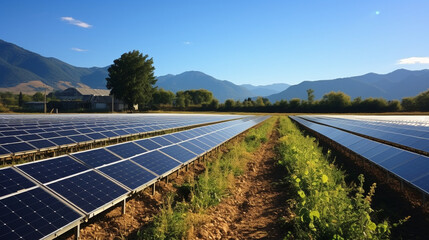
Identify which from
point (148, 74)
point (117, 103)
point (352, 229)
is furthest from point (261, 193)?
point (117, 103)

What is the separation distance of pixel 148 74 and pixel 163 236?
71020 millimetres

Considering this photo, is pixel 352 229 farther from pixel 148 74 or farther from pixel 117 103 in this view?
pixel 117 103

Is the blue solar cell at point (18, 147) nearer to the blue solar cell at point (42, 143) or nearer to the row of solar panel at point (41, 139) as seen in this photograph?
the row of solar panel at point (41, 139)

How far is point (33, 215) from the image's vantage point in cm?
402

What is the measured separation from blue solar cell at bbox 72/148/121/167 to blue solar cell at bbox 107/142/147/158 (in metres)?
0.40

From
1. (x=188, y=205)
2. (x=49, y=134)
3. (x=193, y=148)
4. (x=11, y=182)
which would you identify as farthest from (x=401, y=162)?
(x=49, y=134)

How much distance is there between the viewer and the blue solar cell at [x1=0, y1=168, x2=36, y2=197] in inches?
172

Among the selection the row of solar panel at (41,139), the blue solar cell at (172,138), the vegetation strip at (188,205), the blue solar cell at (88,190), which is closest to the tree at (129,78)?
the row of solar panel at (41,139)

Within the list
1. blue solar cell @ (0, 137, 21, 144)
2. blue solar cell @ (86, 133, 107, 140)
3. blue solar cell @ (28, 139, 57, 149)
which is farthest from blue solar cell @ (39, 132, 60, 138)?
blue solar cell @ (86, 133, 107, 140)

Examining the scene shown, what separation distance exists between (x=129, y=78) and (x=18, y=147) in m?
59.7

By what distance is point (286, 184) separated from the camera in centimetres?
982

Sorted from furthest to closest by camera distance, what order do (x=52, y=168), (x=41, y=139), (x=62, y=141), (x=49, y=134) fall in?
(x=49, y=134), (x=62, y=141), (x=41, y=139), (x=52, y=168)

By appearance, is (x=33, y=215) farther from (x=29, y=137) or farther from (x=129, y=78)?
(x=129, y=78)

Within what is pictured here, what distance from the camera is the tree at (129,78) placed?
213 feet
